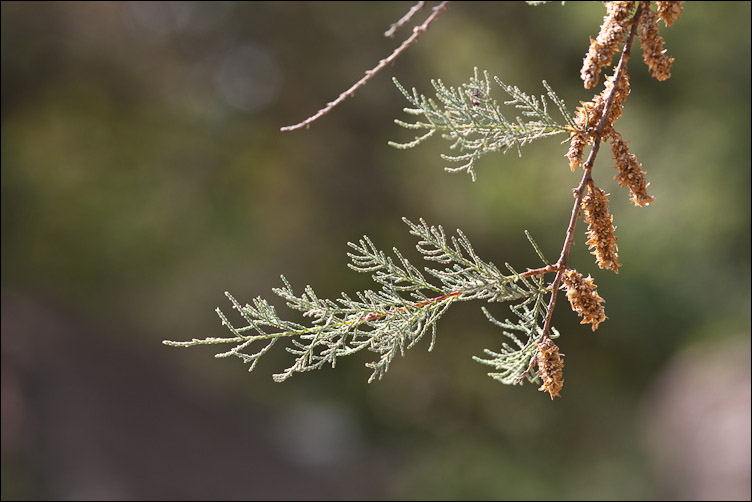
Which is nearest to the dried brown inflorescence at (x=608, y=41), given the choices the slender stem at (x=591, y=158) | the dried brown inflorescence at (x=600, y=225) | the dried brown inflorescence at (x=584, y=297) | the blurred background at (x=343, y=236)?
the slender stem at (x=591, y=158)

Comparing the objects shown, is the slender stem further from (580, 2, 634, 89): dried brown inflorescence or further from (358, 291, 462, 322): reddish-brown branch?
(358, 291, 462, 322): reddish-brown branch

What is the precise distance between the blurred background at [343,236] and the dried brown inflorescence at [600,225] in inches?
158

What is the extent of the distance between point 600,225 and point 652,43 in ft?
0.88

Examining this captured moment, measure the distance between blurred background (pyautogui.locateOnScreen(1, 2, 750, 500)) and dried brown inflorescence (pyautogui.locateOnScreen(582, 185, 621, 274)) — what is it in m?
4.02

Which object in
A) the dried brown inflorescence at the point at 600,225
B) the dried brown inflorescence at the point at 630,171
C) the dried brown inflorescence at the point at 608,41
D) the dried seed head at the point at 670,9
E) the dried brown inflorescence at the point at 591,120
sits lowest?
the dried brown inflorescence at the point at 600,225

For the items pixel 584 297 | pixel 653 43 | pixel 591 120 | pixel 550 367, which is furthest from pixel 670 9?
pixel 550 367

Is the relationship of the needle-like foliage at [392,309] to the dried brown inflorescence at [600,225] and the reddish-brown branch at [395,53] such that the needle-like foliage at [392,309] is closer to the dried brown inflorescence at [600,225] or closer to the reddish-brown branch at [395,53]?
the dried brown inflorescence at [600,225]

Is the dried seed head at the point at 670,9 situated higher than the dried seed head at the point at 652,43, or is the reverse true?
the dried seed head at the point at 670,9

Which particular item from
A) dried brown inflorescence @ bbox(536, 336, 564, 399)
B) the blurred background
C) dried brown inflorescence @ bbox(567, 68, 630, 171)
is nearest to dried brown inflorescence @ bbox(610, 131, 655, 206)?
dried brown inflorescence @ bbox(567, 68, 630, 171)

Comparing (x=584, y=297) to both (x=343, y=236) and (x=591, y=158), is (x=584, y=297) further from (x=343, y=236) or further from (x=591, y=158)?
(x=343, y=236)

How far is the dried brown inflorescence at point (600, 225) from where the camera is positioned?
1.04m

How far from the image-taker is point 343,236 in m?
7.45

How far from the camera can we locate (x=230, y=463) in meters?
7.21

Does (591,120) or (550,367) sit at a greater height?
(591,120)
